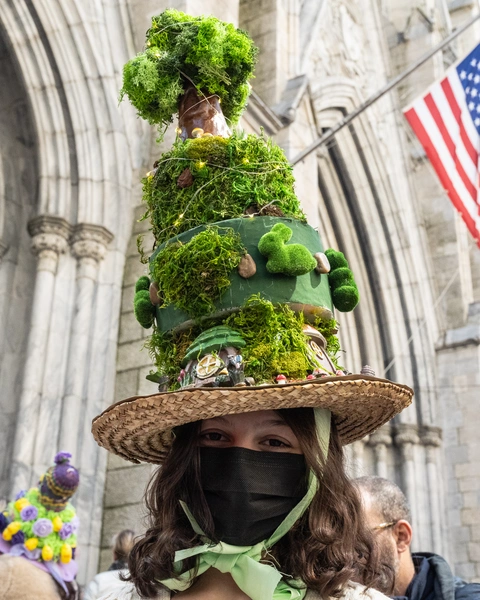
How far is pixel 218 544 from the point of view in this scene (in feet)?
5.61

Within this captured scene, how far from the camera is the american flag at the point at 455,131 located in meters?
7.53

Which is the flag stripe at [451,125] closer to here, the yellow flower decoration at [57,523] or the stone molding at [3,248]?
the stone molding at [3,248]

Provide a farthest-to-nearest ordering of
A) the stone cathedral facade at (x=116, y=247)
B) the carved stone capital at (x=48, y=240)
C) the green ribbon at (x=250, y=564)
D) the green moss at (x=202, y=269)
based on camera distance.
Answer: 1. the carved stone capital at (x=48, y=240)
2. the stone cathedral facade at (x=116, y=247)
3. the green moss at (x=202, y=269)
4. the green ribbon at (x=250, y=564)

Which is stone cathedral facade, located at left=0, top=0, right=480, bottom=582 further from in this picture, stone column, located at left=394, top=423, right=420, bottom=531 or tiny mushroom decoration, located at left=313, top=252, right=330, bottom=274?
tiny mushroom decoration, located at left=313, top=252, right=330, bottom=274

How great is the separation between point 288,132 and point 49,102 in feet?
8.39

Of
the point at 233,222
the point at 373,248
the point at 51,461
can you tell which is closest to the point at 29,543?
the point at 233,222

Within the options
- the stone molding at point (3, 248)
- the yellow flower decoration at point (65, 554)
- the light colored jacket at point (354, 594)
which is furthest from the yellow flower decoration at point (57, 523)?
the stone molding at point (3, 248)

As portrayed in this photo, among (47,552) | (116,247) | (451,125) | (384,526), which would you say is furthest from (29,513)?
(451,125)

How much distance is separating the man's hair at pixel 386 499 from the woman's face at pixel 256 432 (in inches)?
48.5

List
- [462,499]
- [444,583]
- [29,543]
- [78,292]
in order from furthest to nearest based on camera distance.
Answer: [462,499] < [78,292] < [29,543] < [444,583]

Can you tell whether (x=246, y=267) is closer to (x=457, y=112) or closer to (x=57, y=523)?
(x=57, y=523)

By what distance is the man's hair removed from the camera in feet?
9.83

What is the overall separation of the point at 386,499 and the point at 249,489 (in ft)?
4.78

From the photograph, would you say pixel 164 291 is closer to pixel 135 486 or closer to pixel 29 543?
pixel 29 543
